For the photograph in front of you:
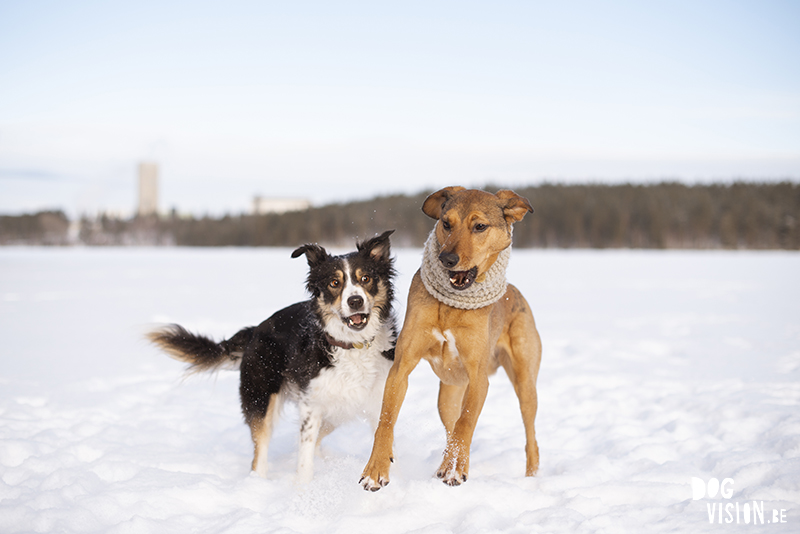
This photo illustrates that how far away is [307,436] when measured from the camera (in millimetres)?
4535

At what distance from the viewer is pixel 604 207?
80312mm

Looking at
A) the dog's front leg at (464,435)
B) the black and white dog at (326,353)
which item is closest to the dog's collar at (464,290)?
the dog's front leg at (464,435)

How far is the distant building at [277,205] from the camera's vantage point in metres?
101

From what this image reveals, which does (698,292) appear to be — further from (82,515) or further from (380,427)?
(82,515)

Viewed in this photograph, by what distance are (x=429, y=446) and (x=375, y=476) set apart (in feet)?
6.66

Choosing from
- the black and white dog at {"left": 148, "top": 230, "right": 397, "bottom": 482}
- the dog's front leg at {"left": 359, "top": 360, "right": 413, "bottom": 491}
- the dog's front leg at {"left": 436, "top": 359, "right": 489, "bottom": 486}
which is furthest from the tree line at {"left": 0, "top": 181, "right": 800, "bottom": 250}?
the dog's front leg at {"left": 359, "top": 360, "right": 413, "bottom": 491}

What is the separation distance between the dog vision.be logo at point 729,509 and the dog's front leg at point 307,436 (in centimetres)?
282

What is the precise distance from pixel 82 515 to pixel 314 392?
1722 mm

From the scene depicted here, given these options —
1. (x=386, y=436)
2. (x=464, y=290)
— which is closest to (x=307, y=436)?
(x=386, y=436)

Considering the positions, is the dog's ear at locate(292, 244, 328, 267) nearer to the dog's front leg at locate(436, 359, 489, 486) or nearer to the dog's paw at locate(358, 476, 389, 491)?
the dog's front leg at locate(436, 359, 489, 486)

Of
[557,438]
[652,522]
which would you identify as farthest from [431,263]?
[557,438]

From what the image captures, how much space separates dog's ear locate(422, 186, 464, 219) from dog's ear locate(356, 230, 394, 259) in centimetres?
50

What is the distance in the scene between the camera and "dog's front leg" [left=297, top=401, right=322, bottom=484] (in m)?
4.48

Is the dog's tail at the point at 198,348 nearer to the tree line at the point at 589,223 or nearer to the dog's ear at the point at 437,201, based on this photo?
the dog's ear at the point at 437,201
